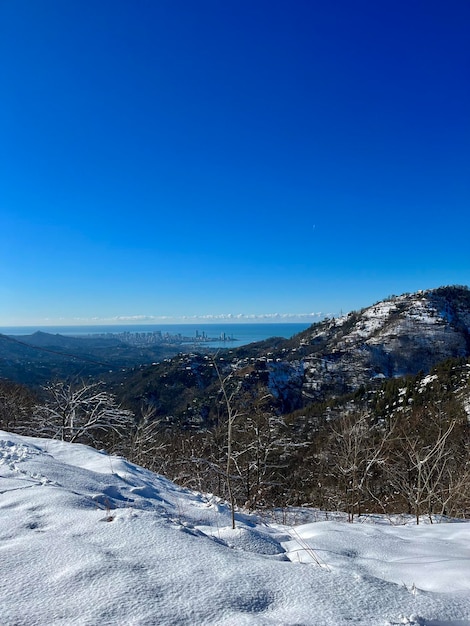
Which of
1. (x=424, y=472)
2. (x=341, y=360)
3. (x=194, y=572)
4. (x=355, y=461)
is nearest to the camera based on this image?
(x=194, y=572)

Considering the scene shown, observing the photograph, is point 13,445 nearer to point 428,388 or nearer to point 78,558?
point 78,558

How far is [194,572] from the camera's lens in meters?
2.23

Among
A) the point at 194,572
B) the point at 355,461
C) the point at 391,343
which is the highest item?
the point at 194,572

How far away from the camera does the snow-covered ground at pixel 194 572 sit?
1812mm

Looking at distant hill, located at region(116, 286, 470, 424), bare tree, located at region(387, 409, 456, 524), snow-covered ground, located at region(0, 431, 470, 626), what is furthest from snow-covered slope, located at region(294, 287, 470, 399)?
snow-covered ground, located at region(0, 431, 470, 626)

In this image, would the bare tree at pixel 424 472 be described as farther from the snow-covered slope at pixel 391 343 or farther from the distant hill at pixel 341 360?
the snow-covered slope at pixel 391 343

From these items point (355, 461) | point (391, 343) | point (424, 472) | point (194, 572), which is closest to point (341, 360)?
point (391, 343)

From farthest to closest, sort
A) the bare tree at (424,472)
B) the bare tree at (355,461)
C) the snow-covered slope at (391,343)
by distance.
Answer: the snow-covered slope at (391,343) < the bare tree at (355,461) < the bare tree at (424,472)

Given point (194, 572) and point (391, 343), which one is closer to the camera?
point (194, 572)

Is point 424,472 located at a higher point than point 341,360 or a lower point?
higher

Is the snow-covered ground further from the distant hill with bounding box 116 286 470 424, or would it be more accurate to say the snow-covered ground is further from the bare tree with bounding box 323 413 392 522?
the distant hill with bounding box 116 286 470 424

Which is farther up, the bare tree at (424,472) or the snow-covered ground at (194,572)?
the snow-covered ground at (194,572)

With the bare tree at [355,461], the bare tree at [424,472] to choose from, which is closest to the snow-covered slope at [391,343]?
the bare tree at [424,472]

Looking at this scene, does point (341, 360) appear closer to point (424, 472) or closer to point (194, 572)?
point (424, 472)
